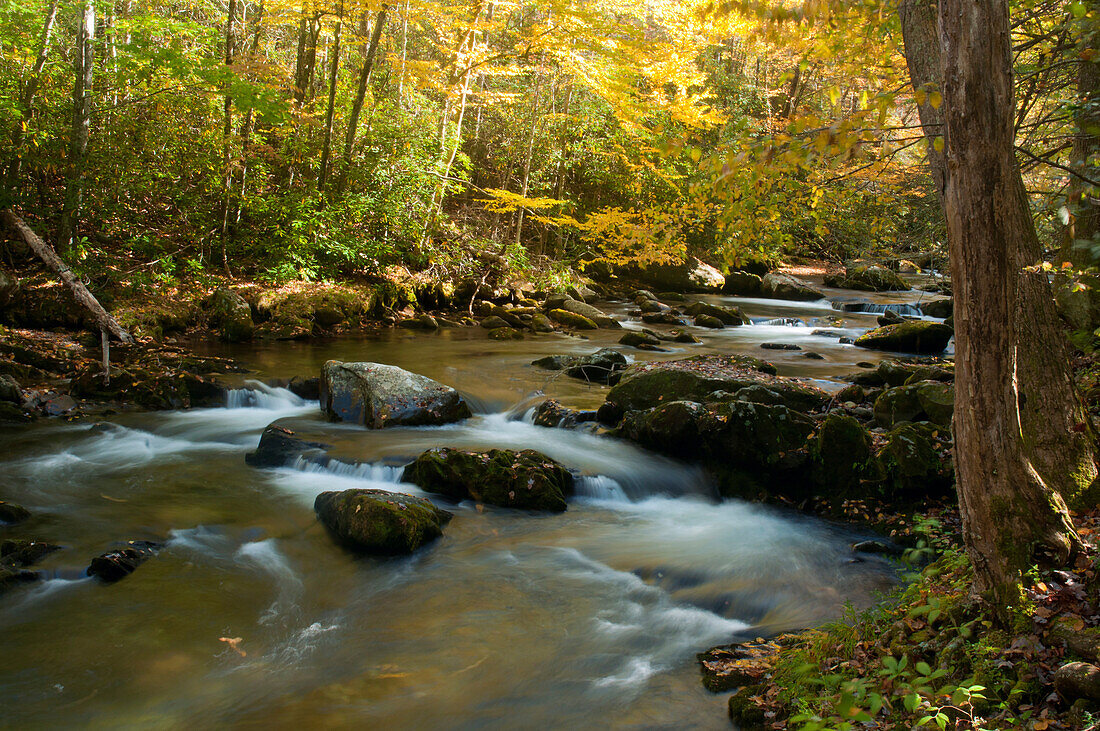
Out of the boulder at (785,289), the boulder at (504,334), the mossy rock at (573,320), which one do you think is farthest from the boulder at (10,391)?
the boulder at (785,289)

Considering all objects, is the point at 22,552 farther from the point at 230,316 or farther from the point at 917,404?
the point at 917,404

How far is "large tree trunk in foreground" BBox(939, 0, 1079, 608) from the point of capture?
9.50 ft

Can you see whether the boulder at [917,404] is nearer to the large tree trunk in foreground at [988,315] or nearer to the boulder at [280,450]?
the large tree trunk in foreground at [988,315]

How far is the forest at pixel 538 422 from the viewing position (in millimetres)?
3135

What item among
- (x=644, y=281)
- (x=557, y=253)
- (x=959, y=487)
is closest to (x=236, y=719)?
(x=959, y=487)

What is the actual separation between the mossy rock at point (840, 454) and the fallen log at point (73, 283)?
8.79 metres

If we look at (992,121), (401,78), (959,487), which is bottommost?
(959,487)

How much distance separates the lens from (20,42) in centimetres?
1154

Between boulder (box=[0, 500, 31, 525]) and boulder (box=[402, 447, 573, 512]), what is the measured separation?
3.31m

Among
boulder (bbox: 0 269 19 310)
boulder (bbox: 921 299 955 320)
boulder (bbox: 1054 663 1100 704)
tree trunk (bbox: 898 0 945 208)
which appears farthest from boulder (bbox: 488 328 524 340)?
boulder (bbox: 1054 663 1100 704)

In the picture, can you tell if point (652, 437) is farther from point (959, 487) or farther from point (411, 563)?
point (959, 487)

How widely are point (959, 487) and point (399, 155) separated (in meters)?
15.4

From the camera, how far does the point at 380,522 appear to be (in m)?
5.76

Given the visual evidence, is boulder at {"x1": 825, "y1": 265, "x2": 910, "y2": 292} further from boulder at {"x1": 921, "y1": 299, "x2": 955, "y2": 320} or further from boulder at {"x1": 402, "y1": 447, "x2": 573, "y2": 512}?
boulder at {"x1": 402, "y1": 447, "x2": 573, "y2": 512}
